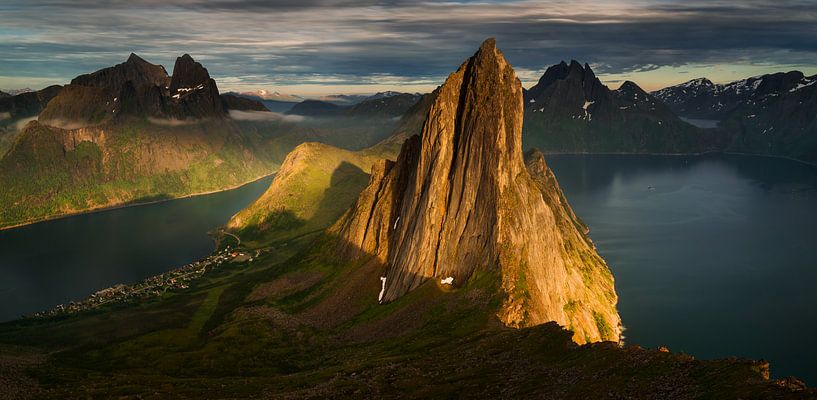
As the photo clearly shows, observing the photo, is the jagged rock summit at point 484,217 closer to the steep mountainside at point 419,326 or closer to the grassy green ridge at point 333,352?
the steep mountainside at point 419,326

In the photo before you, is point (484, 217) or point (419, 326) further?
point (484, 217)

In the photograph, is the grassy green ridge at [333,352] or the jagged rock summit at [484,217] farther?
the jagged rock summit at [484,217]

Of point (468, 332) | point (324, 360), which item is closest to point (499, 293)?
point (468, 332)

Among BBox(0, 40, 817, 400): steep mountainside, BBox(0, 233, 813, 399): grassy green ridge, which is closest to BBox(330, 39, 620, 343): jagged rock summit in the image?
BBox(0, 40, 817, 400): steep mountainside

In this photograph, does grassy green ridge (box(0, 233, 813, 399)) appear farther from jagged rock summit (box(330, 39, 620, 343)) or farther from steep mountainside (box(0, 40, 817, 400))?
jagged rock summit (box(330, 39, 620, 343))

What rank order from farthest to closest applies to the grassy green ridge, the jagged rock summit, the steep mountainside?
the jagged rock summit → the steep mountainside → the grassy green ridge

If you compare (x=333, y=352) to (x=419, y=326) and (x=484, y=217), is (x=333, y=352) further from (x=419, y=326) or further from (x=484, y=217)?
(x=484, y=217)

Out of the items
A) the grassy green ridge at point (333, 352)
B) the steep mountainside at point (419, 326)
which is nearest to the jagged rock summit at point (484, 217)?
the steep mountainside at point (419, 326)

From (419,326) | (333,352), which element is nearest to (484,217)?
(419,326)
